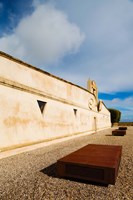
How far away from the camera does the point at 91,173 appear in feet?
13.7

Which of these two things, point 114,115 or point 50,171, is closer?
point 50,171

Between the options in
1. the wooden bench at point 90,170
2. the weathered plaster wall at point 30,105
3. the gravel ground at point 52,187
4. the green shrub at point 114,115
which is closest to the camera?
the gravel ground at point 52,187

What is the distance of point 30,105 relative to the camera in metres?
9.59

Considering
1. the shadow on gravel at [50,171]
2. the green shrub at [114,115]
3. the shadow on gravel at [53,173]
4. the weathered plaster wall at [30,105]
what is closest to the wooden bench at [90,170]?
the shadow on gravel at [53,173]

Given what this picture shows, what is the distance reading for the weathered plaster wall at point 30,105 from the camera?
794cm

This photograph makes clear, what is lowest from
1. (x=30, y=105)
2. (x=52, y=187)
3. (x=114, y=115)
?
(x=52, y=187)

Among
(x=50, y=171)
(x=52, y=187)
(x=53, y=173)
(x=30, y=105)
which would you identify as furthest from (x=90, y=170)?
(x=30, y=105)

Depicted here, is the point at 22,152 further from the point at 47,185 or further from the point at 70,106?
the point at 70,106

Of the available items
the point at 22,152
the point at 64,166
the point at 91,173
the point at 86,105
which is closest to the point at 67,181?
the point at 64,166

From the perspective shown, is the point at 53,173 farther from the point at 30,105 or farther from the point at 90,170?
the point at 30,105

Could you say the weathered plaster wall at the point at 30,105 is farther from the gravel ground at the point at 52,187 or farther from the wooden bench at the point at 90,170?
the wooden bench at the point at 90,170

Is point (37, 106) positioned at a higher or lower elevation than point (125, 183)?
higher

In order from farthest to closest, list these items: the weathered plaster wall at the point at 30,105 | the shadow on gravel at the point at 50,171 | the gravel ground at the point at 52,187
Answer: the weathered plaster wall at the point at 30,105 → the shadow on gravel at the point at 50,171 → the gravel ground at the point at 52,187

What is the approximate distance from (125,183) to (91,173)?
0.96 m
